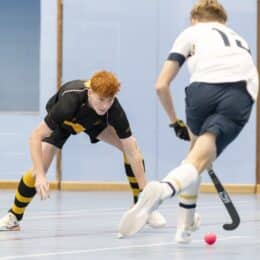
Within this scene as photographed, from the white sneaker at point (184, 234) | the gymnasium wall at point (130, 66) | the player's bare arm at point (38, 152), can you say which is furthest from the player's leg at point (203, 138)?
the gymnasium wall at point (130, 66)

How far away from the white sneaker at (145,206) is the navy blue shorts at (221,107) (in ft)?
1.60

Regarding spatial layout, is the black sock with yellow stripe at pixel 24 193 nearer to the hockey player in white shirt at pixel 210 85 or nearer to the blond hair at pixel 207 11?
the hockey player in white shirt at pixel 210 85

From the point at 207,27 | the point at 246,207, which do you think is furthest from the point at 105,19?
the point at 207,27

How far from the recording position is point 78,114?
5.73 metres

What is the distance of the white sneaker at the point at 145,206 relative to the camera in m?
4.35

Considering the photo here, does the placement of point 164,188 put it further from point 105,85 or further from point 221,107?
point 105,85

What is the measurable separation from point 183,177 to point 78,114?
140 cm

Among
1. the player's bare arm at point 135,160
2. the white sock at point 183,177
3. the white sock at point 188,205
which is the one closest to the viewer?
the white sock at point 183,177

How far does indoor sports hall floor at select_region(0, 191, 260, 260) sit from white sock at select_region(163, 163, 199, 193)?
14.9 inches

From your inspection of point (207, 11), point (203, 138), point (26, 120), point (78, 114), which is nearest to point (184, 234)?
point (203, 138)

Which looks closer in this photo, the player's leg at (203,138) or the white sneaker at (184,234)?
the player's leg at (203,138)

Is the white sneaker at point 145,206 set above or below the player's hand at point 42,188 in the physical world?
Answer: above

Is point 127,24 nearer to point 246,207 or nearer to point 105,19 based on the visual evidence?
point 105,19

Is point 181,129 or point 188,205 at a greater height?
point 181,129
